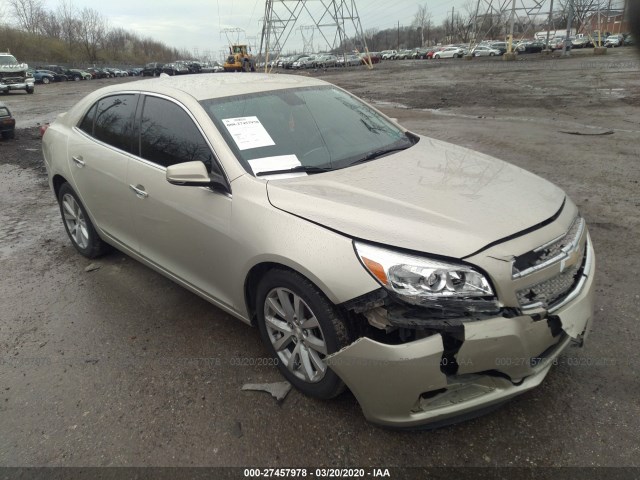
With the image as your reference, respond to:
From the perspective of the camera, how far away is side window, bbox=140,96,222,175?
302 centimetres

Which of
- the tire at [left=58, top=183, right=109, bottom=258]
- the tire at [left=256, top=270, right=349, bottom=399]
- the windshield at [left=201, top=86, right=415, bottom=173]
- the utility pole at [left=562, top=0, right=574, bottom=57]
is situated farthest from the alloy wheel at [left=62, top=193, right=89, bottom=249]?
the utility pole at [left=562, top=0, right=574, bottom=57]

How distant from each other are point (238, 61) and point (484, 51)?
93.7 feet

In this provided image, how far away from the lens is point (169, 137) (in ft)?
10.7

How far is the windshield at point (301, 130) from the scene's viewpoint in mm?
2975

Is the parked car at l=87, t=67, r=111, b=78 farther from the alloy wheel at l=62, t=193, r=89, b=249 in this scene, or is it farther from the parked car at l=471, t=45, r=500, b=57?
the alloy wheel at l=62, t=193, r=89, b=249

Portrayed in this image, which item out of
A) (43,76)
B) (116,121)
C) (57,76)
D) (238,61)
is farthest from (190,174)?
(57,76)

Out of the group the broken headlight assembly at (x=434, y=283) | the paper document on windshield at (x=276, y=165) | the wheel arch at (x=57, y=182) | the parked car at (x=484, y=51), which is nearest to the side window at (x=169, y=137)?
the paper document on windshield at (x=276, y=165)

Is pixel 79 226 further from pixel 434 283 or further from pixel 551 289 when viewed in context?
pixel 551 289

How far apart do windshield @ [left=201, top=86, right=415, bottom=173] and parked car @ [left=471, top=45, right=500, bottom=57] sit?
56412 millimetres

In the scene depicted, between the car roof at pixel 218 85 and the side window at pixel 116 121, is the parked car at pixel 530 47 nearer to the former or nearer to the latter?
the car roof at pixel 218 85

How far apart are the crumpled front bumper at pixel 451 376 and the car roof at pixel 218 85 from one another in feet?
6.86

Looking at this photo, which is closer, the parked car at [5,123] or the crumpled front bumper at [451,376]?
the crumpled front bumper at [451,376]

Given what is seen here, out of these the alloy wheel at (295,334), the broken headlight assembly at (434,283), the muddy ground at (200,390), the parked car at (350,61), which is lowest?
the muddy ground at (200,390)

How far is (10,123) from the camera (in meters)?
11.1
